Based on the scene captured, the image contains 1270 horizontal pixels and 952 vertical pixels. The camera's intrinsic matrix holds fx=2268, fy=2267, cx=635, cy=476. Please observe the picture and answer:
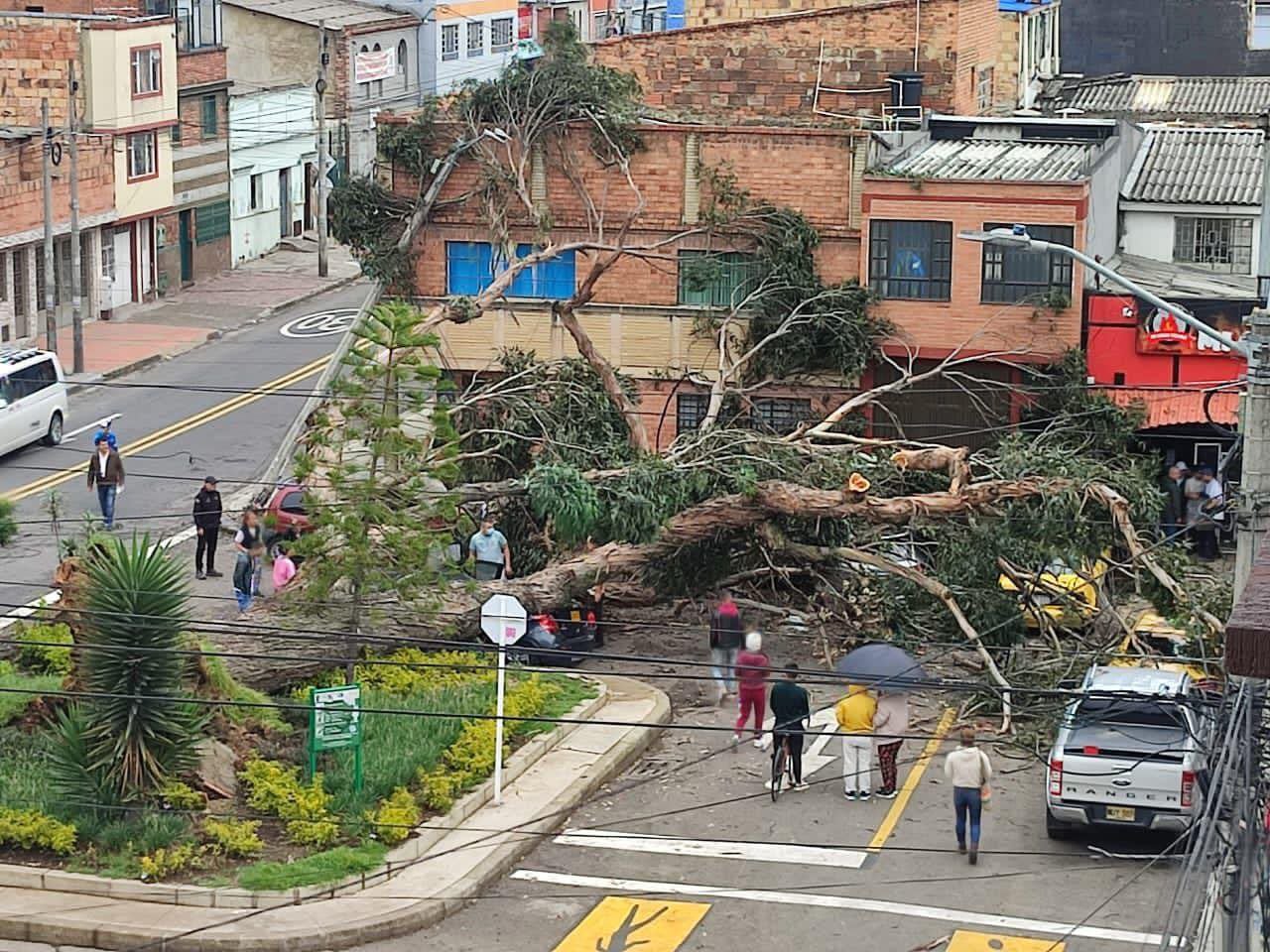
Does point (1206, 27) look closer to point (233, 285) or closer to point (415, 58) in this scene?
point (415, 58)

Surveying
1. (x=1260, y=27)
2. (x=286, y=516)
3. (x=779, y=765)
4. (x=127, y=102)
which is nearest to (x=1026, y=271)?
(x=286, y=516)

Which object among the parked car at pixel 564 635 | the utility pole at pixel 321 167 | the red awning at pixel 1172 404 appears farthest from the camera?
the utility pole at pixel 321 167

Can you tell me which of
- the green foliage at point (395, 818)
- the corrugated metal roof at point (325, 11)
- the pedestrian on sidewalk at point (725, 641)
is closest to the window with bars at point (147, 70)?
the corrugated metal roof at point (325, 11)

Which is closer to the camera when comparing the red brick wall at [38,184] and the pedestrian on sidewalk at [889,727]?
the pedestrian on sidewalk at [889,727]

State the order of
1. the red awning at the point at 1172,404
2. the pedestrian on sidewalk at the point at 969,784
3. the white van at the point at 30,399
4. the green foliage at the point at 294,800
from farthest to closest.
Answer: the white van at the point at 30,399 → the red awning at the point at 1172,404 → the green foliage at the point at 294,800 → the pedestrian on sidewalk at the point at 969,784

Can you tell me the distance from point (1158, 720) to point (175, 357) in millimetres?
29578

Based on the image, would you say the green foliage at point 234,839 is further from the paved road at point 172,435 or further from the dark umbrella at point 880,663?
the paved road at point 172,435

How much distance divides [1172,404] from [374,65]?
124 ft

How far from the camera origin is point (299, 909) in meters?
18.7

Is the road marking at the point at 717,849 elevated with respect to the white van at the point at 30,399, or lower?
lower

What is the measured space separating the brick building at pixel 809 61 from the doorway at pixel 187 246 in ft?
52.1

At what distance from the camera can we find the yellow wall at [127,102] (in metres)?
49.7

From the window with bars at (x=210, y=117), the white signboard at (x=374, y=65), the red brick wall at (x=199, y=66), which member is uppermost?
the white signboard at (x=374, y=65)

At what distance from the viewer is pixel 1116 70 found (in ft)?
217
